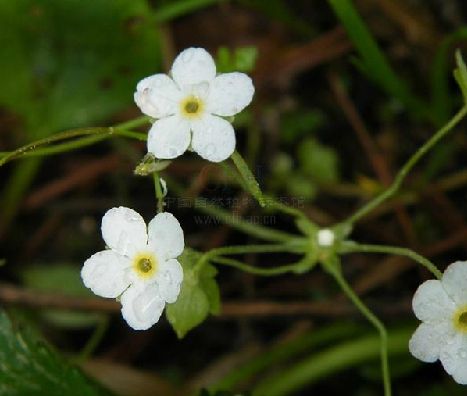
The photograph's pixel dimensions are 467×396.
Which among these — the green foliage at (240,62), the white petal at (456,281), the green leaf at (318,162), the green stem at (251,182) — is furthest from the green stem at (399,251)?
the green leaf at (318,162)

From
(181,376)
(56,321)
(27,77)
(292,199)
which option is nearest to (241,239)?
(292,199)

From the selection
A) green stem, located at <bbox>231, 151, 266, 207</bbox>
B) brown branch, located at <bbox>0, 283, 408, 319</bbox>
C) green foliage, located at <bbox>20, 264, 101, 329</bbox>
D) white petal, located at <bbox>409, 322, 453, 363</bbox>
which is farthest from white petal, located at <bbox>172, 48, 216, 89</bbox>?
green foliage, located at <bbox>20, 264, 101, 329</bbox>

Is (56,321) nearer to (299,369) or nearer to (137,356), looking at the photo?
(137,356)

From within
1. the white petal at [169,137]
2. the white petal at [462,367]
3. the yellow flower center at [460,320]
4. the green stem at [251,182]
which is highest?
the white petal at [169,137]

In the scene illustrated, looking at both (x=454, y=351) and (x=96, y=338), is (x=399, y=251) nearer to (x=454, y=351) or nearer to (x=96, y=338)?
(x=454, y=351)

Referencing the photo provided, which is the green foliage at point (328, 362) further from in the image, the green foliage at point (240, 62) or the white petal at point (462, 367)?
the green foliage at point (240, 62)

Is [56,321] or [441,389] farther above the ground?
[56,321]

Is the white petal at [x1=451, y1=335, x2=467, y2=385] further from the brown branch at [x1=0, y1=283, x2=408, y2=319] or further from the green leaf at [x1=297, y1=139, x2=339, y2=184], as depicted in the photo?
the green leaf at [x1=297, y1=139, x2=339, y2=184]
